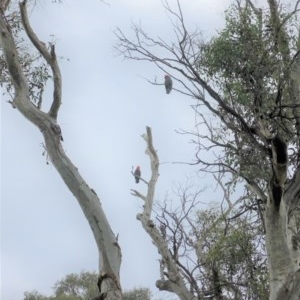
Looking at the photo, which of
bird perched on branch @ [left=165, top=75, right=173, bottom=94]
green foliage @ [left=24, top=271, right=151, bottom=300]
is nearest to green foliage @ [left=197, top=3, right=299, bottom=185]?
bird perched on branch @ [left=165, top=75, right=173, bottom=94]

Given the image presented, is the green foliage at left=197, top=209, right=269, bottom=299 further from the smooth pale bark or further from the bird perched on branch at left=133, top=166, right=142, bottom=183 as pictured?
the smooth pale bark

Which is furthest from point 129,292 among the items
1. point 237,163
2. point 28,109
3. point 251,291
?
point 28,109

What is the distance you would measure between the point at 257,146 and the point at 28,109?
109 inches

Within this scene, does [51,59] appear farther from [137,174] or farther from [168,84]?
[137,174]

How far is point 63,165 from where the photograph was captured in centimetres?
589

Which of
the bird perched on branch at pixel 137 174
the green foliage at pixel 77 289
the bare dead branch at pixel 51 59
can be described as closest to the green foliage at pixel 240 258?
the bird perched on branch at pixel 137 174

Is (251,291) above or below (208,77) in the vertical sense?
below

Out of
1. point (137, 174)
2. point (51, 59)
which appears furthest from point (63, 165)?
point (137, 174)

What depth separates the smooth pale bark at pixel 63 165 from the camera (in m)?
5.50

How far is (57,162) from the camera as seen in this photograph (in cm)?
593

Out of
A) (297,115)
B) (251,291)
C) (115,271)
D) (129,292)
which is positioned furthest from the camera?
(129,292)

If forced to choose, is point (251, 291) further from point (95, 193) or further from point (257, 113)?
point (95, 193)

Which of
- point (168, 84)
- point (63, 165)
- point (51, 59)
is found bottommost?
point (63, 165)

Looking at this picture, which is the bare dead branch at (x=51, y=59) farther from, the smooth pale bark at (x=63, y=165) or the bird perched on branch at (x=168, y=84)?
the bird perched on branch at (x=168, y=84)
